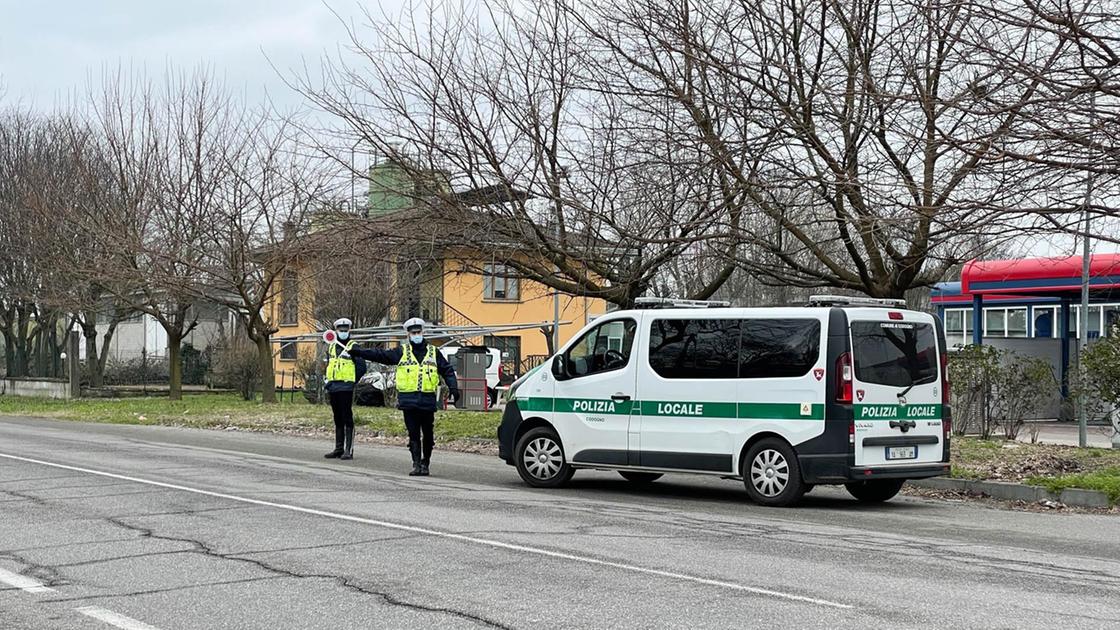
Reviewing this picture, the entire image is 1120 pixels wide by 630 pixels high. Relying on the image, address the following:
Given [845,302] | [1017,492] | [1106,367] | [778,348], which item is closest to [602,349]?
[778,348]

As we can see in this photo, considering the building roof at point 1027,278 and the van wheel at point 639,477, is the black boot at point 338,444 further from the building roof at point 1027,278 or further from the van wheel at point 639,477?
the building roof at point 1027,278

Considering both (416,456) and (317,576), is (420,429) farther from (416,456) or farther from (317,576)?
(317,576)

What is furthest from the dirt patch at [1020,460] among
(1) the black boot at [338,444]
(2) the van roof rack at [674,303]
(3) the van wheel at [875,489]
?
(1) the black boot at [338,444]

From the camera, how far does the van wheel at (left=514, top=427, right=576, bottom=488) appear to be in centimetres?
1380

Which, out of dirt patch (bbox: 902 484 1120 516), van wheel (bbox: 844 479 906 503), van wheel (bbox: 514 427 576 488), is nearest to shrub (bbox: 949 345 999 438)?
dirt patch (bbox: 902 484 1120 516)

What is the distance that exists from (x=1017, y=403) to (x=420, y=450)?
10076 mm

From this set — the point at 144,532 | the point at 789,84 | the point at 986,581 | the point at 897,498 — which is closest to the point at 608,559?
the point at 986,581

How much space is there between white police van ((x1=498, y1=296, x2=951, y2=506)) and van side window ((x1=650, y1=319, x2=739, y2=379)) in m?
0.01

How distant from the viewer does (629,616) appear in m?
6.63

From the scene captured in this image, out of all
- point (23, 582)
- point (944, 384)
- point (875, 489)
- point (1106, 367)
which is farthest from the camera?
point (1106, 367)

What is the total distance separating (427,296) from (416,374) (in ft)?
64.7

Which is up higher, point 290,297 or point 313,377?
point 290,297

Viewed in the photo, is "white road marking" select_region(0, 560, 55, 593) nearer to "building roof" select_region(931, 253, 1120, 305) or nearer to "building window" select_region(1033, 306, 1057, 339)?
"building roof" select_region(931, 253, 1120, 305)

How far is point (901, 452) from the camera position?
12.3 meters
